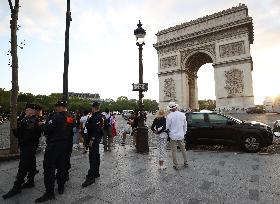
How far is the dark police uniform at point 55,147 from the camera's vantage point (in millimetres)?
5090

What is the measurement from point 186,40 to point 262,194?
35392 millimetres

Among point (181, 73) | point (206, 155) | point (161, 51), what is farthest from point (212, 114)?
point (161, 51)

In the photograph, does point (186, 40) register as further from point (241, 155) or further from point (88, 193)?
point (88, 193)

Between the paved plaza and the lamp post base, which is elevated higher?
the lamp post base

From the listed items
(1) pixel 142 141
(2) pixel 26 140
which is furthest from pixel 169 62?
(2) pixel 26 140

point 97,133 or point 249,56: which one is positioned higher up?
point 249,56

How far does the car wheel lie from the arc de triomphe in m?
24.8

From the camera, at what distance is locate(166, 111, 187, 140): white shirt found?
746cm

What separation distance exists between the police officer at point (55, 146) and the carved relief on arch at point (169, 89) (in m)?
34.2

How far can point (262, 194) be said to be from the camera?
17.0 feet

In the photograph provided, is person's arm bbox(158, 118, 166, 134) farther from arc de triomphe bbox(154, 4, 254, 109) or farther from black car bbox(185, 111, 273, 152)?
arc de triomphe bbox(154, 4, 254, 109)

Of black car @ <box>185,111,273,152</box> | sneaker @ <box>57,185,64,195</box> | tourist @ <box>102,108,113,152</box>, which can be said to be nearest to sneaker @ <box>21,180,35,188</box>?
sneaker @ <box>57,185,64,195</box>

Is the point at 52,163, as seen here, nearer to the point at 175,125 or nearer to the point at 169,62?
the point at 175,125

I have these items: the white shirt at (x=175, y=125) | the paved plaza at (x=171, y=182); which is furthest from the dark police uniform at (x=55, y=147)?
the white shirt at (x=175, y=125)
